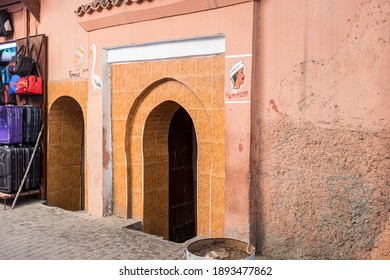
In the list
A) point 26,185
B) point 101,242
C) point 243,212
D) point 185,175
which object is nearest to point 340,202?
point 243,212

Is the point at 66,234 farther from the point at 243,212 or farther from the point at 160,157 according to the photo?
the point at 243,212

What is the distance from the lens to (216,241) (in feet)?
16.1

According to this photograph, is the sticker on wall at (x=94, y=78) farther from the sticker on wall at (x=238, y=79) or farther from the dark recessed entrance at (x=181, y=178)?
the sticker on wall at (x=238, y=79)

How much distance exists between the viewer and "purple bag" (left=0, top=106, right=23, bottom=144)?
8297 millimetres

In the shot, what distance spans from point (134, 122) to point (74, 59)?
2025 mm

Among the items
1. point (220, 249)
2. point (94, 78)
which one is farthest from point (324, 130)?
point (94, 78)

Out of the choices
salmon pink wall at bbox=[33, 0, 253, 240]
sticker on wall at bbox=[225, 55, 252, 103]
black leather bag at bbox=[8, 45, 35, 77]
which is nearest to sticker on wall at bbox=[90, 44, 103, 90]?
salmon pink wall at bbox=[33, 0, 253, 240]

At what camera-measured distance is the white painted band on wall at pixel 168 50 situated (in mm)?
6070

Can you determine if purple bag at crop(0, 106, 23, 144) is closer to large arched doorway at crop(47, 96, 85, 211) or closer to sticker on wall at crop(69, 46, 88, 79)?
large arched doorway at crop(47, 96, 85, 211)

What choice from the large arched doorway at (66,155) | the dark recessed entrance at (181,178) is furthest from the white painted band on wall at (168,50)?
the large arched doorway at (66,155)

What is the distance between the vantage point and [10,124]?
830 centimetres

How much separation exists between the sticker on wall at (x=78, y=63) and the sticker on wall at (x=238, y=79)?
3.36 metres

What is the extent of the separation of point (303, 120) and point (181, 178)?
379cm

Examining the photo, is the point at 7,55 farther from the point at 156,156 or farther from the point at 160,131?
the point at 156,156
